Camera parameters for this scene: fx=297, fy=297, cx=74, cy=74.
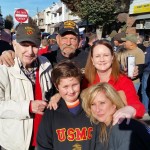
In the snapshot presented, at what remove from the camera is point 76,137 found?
8.11 ft

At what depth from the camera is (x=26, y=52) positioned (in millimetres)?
2572

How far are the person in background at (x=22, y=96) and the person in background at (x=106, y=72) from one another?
1.70 ft

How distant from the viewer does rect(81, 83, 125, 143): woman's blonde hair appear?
243cm

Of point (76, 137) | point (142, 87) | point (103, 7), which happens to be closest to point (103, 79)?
point (76, 137)

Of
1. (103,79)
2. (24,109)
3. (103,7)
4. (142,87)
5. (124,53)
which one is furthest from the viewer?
(103,7)

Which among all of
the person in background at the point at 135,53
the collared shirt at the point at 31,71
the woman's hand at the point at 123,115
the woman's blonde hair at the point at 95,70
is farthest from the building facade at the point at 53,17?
the woman's hand at the point at 123,115

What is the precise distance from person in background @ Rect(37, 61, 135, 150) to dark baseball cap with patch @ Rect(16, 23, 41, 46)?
1.09 feet

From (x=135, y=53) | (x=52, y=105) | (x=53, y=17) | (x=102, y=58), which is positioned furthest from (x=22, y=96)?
(x=53, y=17)

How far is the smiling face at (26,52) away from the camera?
257cm

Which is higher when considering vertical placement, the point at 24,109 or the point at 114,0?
the point at 114,0

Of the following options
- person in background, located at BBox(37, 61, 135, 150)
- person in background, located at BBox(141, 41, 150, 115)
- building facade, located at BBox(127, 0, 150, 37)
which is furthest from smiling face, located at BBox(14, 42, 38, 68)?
building facade, located at BBox(127, 0, 150, 37)

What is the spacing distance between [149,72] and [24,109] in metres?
5.19

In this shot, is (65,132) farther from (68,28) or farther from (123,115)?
(68,28)

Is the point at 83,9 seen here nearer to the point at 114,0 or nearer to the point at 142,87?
the point at 114,0
